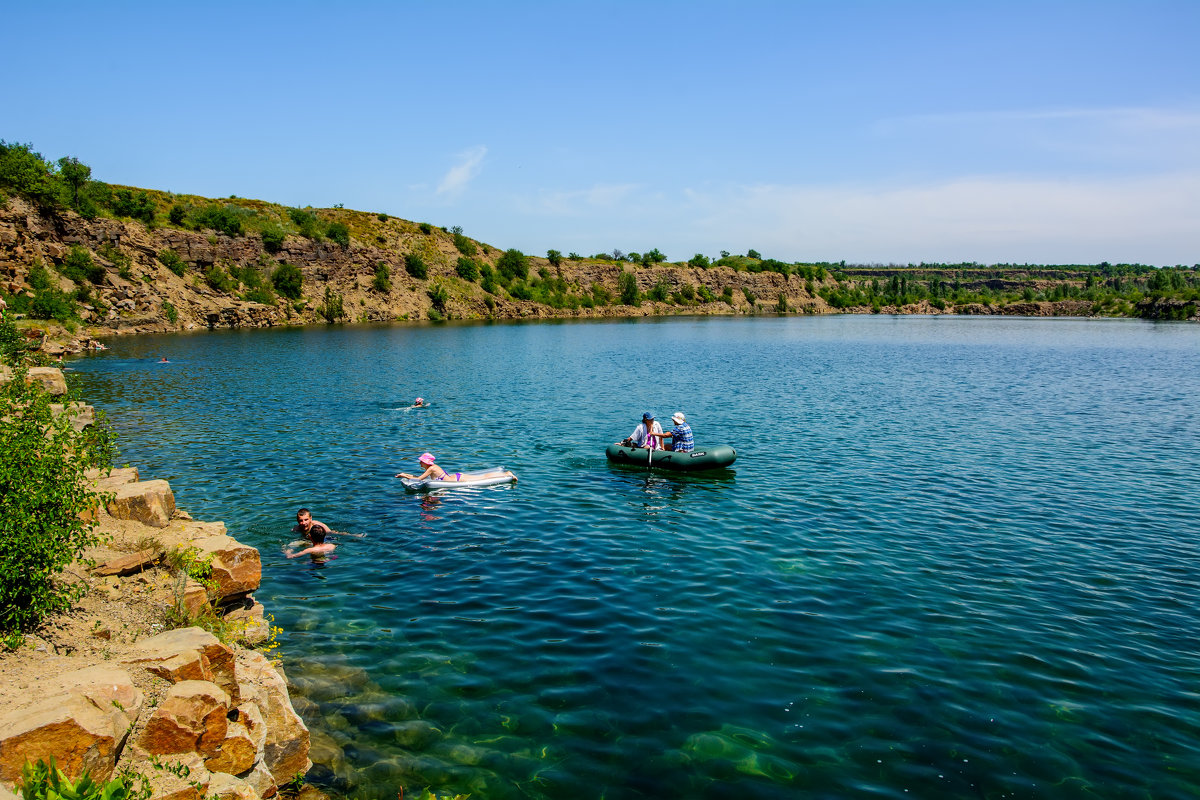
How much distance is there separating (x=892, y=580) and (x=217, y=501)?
19.0m

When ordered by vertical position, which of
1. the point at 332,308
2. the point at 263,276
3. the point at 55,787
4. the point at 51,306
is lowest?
the point at 55,787

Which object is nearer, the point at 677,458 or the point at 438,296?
the point at 677,458

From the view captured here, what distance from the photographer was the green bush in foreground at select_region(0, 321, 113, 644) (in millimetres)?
8914

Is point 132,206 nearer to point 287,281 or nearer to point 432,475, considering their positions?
point 287,281

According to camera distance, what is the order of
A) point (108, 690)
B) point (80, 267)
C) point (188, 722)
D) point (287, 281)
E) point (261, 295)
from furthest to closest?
1. point (287, 281)
2. point (261, 295)
3. point (80, 267)
4. point (188, 722)
5. point (108, 690)

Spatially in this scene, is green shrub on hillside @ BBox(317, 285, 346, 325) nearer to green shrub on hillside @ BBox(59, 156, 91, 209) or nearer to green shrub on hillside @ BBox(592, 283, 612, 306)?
green shrub on hillside @ BBox(59, 156, 91, 209)

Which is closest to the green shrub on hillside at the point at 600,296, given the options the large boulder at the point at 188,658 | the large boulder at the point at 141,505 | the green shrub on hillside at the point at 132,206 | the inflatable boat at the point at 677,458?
the green shrub on hillside at the point at 132,206

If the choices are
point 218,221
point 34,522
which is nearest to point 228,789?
point 34,522

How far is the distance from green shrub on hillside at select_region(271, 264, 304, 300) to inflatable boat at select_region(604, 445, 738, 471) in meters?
99.3

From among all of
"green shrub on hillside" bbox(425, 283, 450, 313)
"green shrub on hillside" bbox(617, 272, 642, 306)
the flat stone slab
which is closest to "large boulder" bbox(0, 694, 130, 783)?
the flat stone slab

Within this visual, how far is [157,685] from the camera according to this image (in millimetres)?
Result: 8156

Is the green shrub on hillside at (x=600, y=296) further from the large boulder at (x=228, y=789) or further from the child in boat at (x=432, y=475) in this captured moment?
the large boulder at (x=228, y=789)

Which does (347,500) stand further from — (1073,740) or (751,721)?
(1073,740)

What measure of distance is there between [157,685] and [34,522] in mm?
3054
